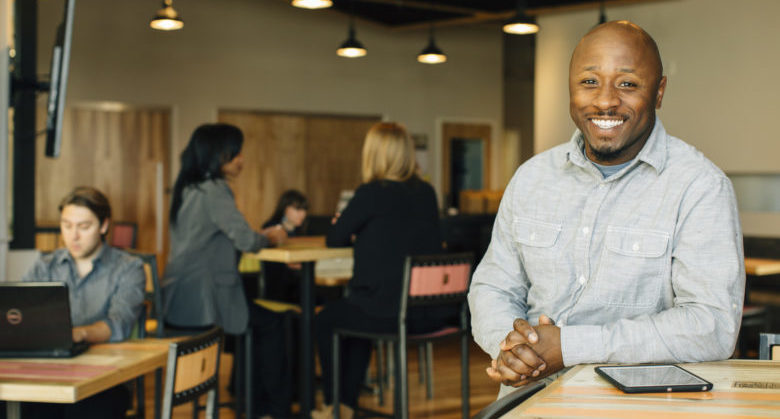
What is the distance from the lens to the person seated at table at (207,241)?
12.4 ft

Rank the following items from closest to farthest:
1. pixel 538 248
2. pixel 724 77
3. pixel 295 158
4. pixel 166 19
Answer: pixel 538 248 → pixel 166 19 → pixel 724 77 → pixel 295 158

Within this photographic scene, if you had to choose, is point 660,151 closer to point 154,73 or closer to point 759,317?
point 759,317

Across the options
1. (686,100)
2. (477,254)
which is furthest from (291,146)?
(686,100)

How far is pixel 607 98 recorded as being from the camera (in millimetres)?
1512

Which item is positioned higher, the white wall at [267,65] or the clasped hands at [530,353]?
the white wall at [267,65]

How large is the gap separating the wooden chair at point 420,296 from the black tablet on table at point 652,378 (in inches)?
88.6

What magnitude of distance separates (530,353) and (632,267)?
0.25m

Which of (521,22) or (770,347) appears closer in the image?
(770,347)

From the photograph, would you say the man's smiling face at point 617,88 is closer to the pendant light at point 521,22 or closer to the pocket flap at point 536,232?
the pocket flap at point 536,232

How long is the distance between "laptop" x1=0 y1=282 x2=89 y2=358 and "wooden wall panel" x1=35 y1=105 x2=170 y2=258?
543 cm

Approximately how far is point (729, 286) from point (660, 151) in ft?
0.91

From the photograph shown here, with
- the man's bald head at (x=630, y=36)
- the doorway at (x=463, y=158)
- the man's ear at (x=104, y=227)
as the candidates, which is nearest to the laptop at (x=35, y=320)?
the man's ear at (x=104, y=227)

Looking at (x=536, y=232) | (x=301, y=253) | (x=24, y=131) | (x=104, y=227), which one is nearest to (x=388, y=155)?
(x=301, y=253)

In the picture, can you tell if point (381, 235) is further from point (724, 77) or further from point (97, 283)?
point (724, 77)
